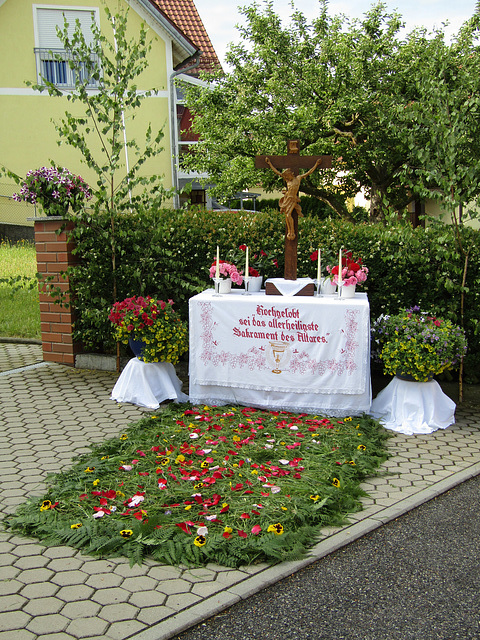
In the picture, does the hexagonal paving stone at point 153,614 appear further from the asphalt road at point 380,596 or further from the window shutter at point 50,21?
the window shutter at point 50,21

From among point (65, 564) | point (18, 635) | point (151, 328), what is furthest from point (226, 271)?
point (18, 635)

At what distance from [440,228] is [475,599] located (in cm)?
408

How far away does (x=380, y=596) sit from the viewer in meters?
3.35

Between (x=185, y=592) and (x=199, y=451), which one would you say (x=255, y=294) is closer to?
(x=199, y=451)

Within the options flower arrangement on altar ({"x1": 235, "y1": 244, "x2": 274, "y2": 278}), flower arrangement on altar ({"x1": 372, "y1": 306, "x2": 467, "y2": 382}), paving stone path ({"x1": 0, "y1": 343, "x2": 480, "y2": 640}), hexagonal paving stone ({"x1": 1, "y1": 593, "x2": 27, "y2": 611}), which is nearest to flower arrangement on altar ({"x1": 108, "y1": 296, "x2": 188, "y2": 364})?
paving stone path ({"x1": 0, "y1": 343, "x2": 480, "y2": 640})

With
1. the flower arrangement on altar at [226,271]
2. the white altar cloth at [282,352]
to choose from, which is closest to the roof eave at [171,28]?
the flower arrangement on altar at [226,271]

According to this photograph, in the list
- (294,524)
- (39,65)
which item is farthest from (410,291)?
(39,65)

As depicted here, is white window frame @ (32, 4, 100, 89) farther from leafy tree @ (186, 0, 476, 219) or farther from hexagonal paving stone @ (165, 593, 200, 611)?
hexagonal paving stone @ (165, 593, 200, 611)

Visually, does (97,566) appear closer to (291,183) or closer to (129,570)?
(129,570)

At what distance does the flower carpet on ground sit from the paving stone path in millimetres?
106

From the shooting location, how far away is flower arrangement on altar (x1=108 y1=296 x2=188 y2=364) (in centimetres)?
645

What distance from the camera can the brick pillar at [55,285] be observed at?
25.7 feet

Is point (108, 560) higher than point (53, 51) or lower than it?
lower

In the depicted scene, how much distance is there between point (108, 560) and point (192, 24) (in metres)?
20.8
